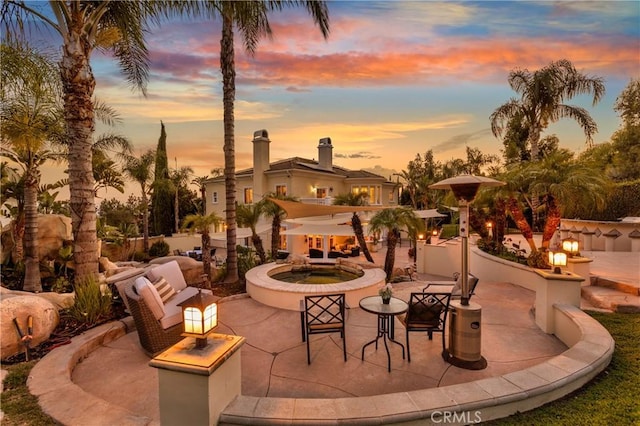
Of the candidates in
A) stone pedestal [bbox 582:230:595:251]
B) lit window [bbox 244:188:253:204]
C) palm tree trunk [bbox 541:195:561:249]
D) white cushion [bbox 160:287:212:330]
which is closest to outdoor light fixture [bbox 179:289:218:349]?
white cushion [bbox 160:287:212:330]

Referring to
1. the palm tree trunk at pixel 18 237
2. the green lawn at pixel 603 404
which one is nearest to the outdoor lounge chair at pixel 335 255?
the palm tree trunk at pixel 18 237

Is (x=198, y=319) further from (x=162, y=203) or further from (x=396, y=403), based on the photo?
(x=162, y=203)

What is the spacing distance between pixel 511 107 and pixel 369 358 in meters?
14.1

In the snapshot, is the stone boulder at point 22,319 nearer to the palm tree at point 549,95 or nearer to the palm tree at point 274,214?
the palm tree at point 274,214

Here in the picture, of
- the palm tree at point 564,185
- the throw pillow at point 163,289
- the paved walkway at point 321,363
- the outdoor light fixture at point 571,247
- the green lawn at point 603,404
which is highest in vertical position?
the palm tree at point 564,185

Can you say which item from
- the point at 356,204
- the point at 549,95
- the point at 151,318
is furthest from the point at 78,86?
the point at 549,95

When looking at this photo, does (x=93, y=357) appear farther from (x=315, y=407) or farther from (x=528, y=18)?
(x=528, y=18)

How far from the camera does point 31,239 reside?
7449mm

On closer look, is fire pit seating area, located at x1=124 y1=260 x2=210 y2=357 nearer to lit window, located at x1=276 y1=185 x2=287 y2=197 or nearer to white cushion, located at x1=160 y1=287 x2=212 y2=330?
white cushion, located at x1=160 y1=287 x2=212 y2=330

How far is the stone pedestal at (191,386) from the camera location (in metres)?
2.38

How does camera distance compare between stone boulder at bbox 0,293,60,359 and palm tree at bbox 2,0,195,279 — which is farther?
palm tree at bbox 2,0,195,279

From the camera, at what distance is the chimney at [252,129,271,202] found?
2078 centimetres

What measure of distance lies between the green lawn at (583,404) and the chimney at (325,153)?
21720mm

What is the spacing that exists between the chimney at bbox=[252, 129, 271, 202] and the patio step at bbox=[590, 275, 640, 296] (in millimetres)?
17991
